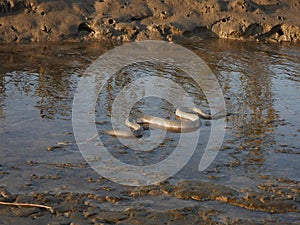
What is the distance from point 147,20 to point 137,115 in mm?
7548

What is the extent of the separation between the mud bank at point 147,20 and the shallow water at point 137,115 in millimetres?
955

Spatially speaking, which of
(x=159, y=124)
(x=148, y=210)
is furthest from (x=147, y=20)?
(x=148, y=210)

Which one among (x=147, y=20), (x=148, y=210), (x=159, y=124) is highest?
(x=147, y=20)

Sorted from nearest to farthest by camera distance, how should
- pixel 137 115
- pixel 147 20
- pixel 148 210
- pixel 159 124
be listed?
pixel 148 210 → pixel 159 124 → pixel 137 115 → pixel 147 20

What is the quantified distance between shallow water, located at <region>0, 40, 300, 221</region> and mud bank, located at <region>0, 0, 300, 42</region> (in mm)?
955

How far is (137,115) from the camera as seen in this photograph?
903 cm

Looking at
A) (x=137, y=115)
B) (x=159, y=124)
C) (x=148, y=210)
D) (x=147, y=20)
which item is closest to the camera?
(x=148, y=210)

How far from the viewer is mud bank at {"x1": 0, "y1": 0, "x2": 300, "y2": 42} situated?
48.8 feet

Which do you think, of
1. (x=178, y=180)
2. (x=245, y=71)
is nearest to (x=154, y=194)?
(x=178, y=180)

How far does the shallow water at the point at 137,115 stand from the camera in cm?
637

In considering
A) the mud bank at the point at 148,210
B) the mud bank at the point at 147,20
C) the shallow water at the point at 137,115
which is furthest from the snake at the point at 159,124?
the mud bank at the point at 147,20

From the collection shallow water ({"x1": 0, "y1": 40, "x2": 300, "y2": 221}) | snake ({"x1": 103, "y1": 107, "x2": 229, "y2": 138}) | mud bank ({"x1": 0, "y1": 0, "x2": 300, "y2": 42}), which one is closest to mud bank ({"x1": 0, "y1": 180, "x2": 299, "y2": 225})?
shallow water ({"x1": 0, "y1": 40, "x2": 300, "y2": 221})

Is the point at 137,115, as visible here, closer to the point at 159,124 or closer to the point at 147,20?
the point at 159,124

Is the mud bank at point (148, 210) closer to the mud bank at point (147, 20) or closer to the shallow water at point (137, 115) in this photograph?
the shallow water at point (137, 115)
